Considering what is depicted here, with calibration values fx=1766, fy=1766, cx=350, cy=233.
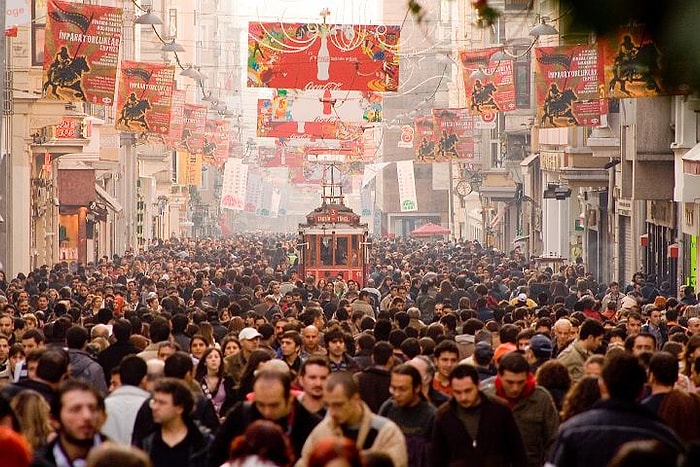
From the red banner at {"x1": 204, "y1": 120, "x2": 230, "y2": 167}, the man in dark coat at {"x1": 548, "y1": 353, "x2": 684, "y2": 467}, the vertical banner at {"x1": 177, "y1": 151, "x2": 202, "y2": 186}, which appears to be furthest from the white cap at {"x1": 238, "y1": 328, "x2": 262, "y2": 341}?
the vertical banner at {"x1": 177, "y1": 151, "x2": 202, "y2": 186}

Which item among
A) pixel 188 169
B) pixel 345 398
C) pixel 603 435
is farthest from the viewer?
pixel 188 169

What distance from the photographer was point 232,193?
74375 millimetres

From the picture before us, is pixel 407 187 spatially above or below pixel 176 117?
below

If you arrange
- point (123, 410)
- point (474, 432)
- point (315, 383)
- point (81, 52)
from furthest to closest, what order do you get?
1. point (81, 52)
2. point (123, 410)
3. point (315, 383)
4. point (474, 432)

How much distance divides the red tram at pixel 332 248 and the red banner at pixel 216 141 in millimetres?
13554

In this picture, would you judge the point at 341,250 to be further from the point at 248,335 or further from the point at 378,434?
the point at 378,434

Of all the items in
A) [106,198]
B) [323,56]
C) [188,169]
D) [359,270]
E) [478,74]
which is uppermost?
[323,56]

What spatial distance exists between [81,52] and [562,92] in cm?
837

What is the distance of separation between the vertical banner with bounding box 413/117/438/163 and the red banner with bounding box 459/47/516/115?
1430 cm

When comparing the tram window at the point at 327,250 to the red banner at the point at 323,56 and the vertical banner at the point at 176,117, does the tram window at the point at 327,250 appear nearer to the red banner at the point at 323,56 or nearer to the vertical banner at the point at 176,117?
the vertical banner at the point at 176,117

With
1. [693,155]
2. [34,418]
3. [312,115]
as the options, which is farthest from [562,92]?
[312,115]

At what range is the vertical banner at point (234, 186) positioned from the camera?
2911 inches

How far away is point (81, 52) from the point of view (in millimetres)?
26500

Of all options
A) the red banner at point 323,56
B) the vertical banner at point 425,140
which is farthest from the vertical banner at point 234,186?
the red banner at point 323,56
